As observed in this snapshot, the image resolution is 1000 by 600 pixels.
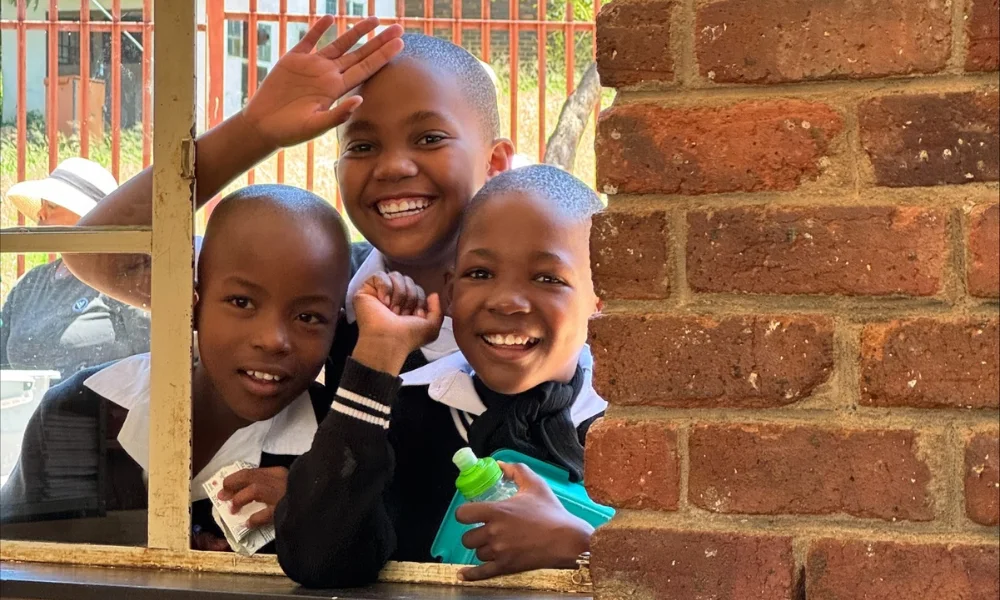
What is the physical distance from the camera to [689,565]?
130cm

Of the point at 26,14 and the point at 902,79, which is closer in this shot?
the point at 902,79

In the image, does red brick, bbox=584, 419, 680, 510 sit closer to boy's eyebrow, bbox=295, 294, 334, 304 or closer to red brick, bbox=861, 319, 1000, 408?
red brick, bbox=861, 319, 1000, 408

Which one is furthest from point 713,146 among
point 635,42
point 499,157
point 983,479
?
point 499,157

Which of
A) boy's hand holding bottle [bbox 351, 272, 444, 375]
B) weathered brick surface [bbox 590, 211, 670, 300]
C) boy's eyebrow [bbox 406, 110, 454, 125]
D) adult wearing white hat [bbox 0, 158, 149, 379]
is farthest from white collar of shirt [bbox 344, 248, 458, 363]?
weathered brick surface [bbox 590, 211, 670, 300]

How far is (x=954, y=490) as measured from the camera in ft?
3.98

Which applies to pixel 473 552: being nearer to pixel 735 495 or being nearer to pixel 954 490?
pixel 735 495

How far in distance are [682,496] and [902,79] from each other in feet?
1.62

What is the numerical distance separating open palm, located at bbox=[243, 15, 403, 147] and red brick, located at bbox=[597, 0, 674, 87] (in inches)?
30.6

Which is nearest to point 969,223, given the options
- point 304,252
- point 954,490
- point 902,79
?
point 902,79

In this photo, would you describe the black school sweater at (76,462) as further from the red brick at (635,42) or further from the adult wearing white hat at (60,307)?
the red brick at (635,42)

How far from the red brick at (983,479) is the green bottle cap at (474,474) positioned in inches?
28.2

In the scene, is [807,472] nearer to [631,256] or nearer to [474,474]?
[631,256]

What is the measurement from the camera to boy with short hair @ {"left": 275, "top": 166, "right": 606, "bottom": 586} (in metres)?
1.74

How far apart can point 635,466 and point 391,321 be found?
23.6 inches
